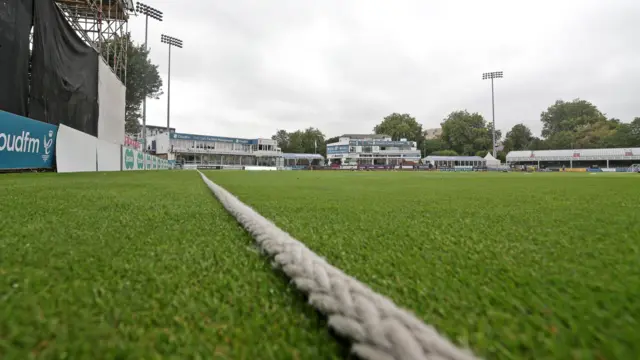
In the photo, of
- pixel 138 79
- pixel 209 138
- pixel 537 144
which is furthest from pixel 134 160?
pixel 537 144

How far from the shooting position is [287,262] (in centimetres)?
76

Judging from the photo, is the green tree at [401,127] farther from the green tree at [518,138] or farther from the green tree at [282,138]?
the green tree at [282,138]

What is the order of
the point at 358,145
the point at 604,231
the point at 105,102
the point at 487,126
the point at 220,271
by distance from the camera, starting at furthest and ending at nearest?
the point at 487,126 → the point at 358,145 → the point at 105,102 → the point at 604,231 → the point at 220,271

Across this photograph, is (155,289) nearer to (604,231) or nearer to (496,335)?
(496,335)

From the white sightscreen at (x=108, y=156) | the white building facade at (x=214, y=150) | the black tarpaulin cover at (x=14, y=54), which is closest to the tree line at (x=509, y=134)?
the white building facade at (x=214, y=150)

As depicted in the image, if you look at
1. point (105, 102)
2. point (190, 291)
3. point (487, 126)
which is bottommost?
point (190, 291)

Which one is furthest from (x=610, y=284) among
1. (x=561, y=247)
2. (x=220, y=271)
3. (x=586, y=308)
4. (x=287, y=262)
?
(x=220, y=271)

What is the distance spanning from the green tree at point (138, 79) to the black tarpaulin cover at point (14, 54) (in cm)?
1485

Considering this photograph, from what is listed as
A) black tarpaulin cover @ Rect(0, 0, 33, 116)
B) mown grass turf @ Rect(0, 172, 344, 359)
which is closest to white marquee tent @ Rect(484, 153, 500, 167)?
black tarpaulin cover @ Rect(0, 0, 33, 116)

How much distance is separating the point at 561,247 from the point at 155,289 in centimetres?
115

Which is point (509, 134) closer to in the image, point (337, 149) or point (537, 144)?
point (537, 144)

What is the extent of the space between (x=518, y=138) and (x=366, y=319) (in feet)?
248

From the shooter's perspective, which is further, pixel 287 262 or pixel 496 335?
pixel 287 262

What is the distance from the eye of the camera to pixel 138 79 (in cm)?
2180
